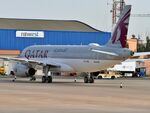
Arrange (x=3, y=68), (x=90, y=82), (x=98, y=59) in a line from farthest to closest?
(x=3, y=68) → (x=90, y=82) → (x=98, y=59)

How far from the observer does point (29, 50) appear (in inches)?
2287

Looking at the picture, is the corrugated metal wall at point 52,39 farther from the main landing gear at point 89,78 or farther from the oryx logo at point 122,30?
the oryx logo at point 122,30

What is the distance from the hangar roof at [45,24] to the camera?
11416 centimetres

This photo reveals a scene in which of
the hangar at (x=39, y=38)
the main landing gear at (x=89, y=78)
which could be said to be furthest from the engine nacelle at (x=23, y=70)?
the hangar at (x=39, y=38)

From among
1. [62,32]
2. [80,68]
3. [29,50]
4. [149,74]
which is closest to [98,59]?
[80,68]

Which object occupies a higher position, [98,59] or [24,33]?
[24,33]

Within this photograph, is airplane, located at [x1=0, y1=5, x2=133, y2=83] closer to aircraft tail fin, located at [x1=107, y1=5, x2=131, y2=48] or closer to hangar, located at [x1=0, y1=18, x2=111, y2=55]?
aircraft tail fin, located at [x1=107, y1=5, x2=131, y2=48]

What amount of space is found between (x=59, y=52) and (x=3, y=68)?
41.4 m

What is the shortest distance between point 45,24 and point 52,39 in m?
17.5

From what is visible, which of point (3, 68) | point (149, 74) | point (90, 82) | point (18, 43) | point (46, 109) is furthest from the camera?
point (149, 74)

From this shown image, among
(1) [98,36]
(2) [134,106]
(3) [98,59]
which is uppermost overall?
(1) [98,36]

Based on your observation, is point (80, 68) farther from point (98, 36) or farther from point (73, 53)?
point (98, 36)

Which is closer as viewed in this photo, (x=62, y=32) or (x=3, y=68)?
(x=3, y=68)

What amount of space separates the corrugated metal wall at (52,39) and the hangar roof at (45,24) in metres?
9.63
